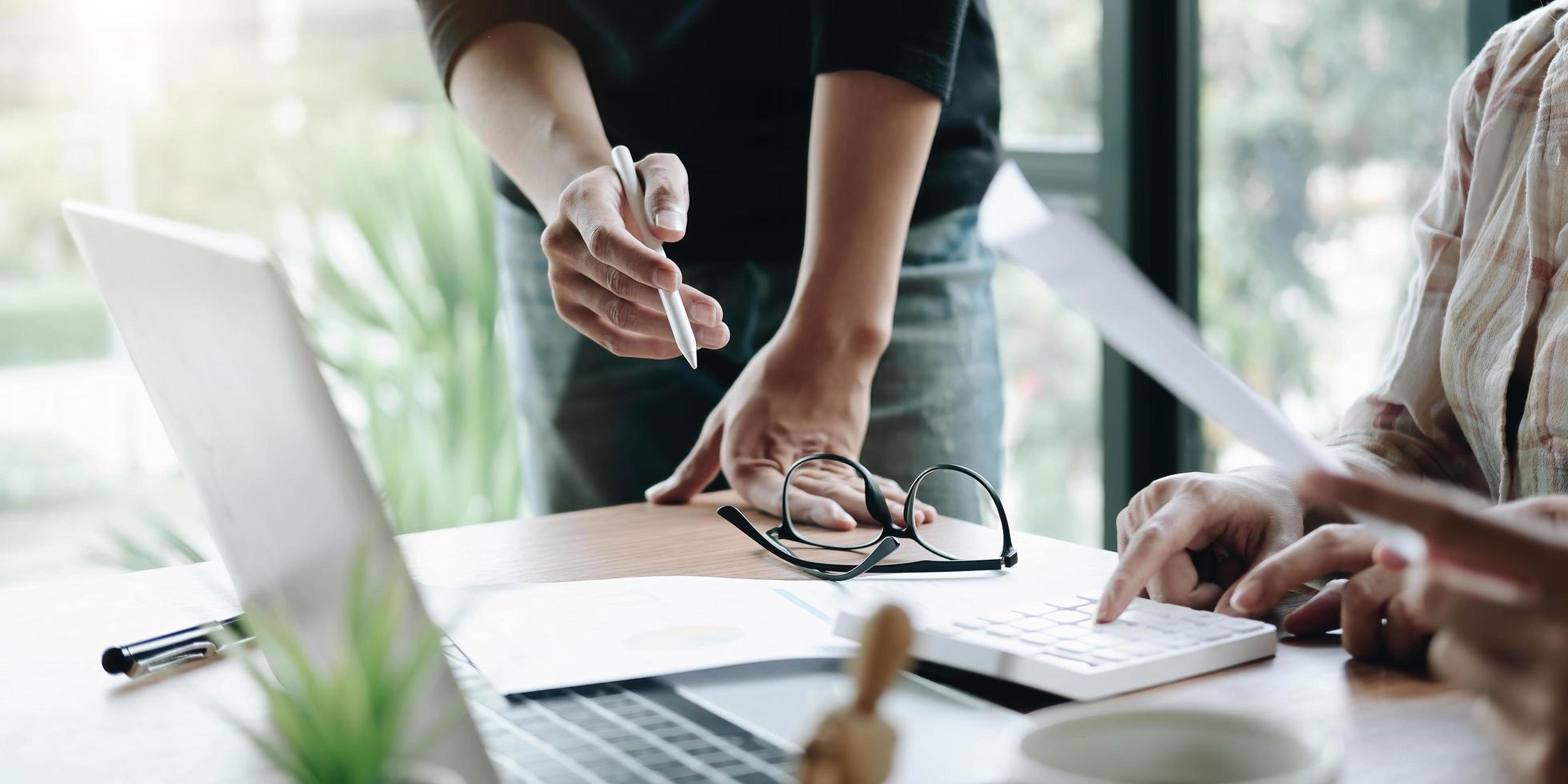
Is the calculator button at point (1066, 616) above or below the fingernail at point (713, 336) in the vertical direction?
below

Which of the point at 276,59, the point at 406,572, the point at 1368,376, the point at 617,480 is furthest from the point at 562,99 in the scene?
the point at 276,59

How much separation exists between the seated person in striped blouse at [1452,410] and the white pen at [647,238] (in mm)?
357

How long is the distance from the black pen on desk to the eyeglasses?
36 centimetres

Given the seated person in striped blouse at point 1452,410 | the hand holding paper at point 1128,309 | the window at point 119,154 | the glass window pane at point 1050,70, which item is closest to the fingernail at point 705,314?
the seated person in striped blouse at point 1452,410

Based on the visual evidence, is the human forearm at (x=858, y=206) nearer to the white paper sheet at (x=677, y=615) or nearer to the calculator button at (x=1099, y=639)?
the white paper sheet at (x=677, y=615)

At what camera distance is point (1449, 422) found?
3.24ft

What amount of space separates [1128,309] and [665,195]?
2.22 feet

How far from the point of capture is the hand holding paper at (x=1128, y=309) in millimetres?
414

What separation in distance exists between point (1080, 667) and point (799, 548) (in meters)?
0.39

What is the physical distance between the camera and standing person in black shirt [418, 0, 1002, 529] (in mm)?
1270

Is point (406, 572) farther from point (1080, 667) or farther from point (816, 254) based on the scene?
point (816, 254)

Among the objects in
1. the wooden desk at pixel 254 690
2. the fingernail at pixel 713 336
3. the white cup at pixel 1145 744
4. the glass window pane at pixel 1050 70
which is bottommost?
the wooden desk at pixel 254 690

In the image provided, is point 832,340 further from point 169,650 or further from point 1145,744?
point 1145,744

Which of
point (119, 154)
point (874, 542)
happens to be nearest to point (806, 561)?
point (874, 542)
